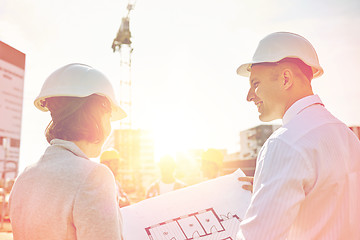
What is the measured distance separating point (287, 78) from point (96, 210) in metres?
0.92

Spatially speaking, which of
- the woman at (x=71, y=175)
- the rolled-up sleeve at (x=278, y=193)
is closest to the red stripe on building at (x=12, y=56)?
the woman at (x=71, y=175)

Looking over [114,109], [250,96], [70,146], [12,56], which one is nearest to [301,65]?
[250,96]

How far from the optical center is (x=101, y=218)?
3.80ft

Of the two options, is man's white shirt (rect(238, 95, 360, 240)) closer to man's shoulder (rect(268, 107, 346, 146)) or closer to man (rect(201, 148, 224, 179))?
man's shoulder (rect(268, 107, 346, 146))

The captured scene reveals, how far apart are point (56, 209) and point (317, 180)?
956 millimetres

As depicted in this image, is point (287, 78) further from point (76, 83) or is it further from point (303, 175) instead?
point (76, 83)

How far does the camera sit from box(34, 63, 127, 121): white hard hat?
1.37 metres

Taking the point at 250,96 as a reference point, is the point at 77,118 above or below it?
below

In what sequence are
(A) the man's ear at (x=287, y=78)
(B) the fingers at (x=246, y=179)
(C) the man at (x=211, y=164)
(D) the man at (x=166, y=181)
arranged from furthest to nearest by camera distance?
(D) the man at (x=166, y=181), (C) the man at (x=211, y=164), (B) the fingers at (x=246, y=179), (A) the man's ear at (x=287, y=78)

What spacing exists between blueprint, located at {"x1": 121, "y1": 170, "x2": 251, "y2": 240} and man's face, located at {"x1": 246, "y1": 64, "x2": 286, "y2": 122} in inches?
26.2

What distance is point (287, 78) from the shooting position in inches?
51.0

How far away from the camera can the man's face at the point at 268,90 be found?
1.31m

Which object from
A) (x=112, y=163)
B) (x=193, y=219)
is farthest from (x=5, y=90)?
(x=193, y=219)

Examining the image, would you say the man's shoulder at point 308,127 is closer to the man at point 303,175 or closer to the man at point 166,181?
the man at point 303,175
